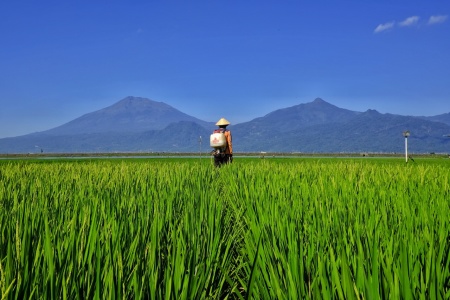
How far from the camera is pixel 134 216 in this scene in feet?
9.02

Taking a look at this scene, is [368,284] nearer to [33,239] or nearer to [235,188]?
[33,239]

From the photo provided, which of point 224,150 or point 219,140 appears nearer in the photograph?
point 219,140

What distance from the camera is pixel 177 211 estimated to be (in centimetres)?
348

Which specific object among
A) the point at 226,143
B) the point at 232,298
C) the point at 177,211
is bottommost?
the point at 232,298

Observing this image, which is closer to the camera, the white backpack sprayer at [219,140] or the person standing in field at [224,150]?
the white backpack sprayer at [219,140]

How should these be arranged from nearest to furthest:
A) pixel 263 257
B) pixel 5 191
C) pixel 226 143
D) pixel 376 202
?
pixel 263 257 → pixel 376 202 → pixel 5 191 → pixel 226 143

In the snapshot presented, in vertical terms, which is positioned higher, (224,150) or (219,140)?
(219,140)

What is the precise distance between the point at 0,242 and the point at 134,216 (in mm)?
869

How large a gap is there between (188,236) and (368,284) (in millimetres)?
1178

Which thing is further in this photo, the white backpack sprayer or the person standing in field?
the person standing in field

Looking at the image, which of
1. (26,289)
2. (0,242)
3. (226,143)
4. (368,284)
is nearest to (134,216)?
(0,242)

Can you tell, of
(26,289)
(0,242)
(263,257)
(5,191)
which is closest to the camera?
(26,289)

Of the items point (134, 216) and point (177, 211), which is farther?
point (177, 211)

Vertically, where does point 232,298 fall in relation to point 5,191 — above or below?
below
